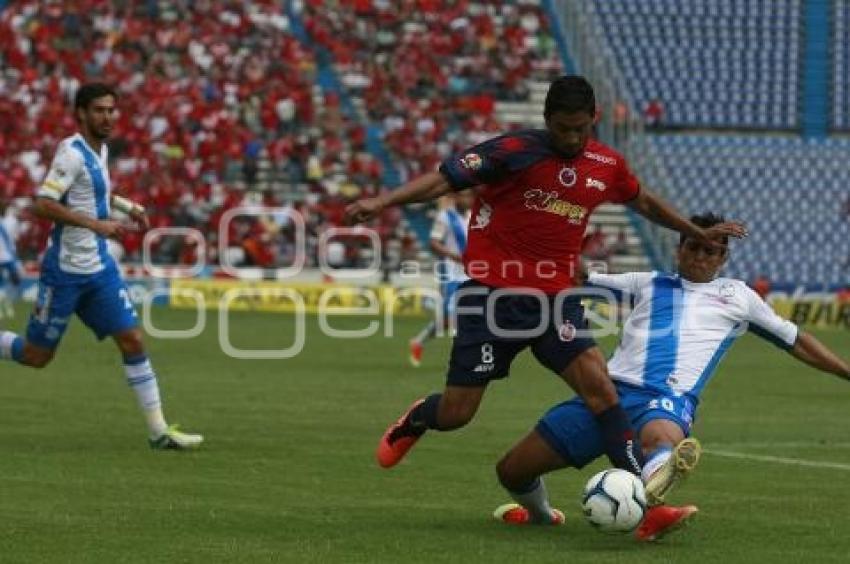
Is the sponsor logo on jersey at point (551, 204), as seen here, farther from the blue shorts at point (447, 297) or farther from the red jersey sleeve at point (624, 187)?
the blue shorts at point (447, 297)

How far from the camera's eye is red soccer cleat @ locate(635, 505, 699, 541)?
9320 millimetres

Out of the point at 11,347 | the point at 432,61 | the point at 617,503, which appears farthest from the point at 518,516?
the point at 432,61

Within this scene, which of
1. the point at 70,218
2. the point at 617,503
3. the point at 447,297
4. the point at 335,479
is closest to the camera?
the point at 617,503

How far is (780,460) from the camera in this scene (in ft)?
47.1

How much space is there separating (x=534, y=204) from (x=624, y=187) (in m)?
0.52

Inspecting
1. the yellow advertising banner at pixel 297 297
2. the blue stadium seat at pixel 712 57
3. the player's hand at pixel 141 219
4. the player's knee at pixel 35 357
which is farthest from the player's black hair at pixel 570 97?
the blue stadium seat at pixel 712 57

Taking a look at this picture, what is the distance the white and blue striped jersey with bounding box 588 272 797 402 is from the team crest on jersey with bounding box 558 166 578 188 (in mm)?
843

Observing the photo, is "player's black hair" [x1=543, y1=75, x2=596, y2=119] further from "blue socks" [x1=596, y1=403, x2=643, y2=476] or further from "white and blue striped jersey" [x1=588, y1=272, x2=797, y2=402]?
"blue socks" [x1=596, y1=403, x2=643, y2=476]

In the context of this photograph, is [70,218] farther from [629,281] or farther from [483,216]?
[629,281]

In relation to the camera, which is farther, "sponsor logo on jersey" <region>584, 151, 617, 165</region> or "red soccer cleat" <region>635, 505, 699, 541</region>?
"sponsor logo on jersey" <region>584, 151, 617, 165</region>

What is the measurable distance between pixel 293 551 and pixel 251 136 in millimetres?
36507

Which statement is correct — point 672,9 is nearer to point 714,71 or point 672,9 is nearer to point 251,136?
point 714,71

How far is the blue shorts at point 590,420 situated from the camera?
10.2 meters

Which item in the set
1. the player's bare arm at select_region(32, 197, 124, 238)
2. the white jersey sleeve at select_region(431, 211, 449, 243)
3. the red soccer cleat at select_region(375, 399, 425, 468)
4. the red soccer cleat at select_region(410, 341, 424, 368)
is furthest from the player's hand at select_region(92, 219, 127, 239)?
the red soccer cleat at select_region(410, 341, 424, 368)
